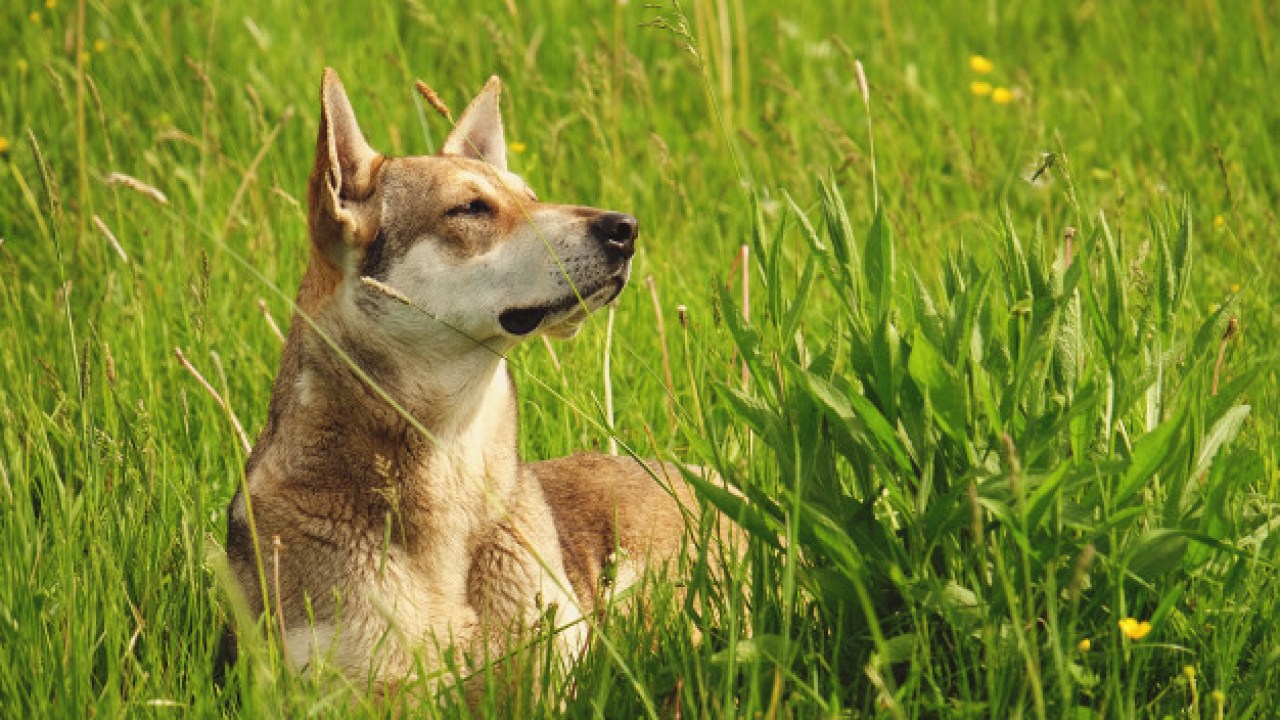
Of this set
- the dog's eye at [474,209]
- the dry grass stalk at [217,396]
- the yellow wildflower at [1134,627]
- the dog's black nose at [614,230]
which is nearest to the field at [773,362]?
the yellow wildflower at [1134,627]

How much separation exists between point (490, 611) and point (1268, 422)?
6.65 ft

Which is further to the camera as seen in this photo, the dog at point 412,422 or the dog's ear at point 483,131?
the dog's ear at point 483,131

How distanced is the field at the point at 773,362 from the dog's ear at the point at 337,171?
0.91 ft

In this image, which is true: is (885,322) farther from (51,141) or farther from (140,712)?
(51,141)

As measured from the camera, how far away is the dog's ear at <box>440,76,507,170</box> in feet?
14.5

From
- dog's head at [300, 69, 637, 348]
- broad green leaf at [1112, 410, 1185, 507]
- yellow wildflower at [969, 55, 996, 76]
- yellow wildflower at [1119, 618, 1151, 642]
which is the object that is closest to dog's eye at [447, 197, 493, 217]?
dog's head at [300, 69, 637, 348]

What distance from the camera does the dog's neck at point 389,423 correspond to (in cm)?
363

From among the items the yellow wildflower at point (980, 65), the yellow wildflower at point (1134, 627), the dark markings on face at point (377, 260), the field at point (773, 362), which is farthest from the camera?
the yellow wildflower at point (980, 65)

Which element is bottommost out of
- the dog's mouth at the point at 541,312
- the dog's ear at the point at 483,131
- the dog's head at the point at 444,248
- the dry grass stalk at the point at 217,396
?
the dry grass stalk at the point at 217,396

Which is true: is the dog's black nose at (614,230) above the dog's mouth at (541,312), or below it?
above

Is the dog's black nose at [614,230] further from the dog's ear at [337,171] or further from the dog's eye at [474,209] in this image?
the dog's ear at [337,171]

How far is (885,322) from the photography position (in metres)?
3.06

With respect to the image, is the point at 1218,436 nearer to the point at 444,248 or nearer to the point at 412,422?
the point at 412,422

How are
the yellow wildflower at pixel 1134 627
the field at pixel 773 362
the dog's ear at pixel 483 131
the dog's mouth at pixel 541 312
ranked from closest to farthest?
the yellow wildflower at pixel 1134 627 < the field at pixel 773 362 < the dog's mouth at pixel 541 312 < the dog's ear at pixel 483 131
